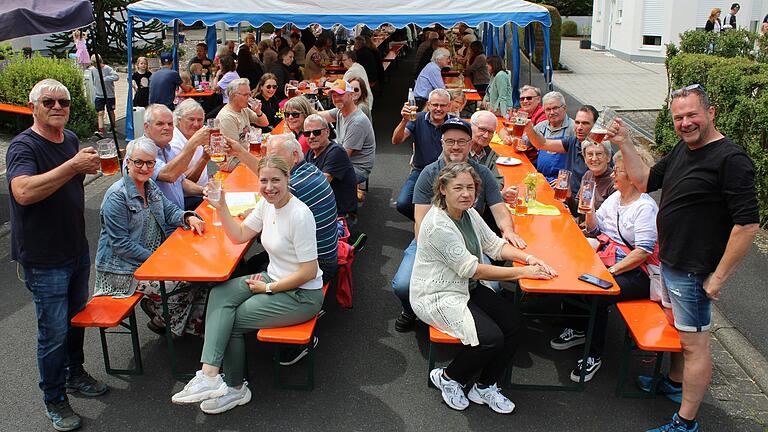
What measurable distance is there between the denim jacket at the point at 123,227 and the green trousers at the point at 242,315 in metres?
0.69

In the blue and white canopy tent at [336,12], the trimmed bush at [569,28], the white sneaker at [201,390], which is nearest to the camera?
the white sneaker at [201,390]

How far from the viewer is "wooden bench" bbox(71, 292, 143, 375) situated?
3877 millimetres

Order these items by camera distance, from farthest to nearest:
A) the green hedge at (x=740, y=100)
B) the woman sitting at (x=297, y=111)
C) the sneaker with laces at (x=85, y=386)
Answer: the green hedge at (x=740, y=100) → the woman sitting at (x=297, y=111) → the sneaker with laces at (x=85, y=386)

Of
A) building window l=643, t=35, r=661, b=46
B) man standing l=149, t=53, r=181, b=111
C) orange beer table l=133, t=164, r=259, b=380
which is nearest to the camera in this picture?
orange beer table l=133, t=164, r=259, b=380

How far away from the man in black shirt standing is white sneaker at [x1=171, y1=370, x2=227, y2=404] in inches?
100

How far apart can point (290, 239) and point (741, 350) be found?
334cm

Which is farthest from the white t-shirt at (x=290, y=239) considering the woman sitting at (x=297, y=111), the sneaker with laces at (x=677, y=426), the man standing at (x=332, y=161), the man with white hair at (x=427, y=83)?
the man with white hair at (x=427, y=83)

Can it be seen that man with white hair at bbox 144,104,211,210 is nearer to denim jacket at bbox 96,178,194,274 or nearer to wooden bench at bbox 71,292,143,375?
denim jacket at bbox 96,178,194,274

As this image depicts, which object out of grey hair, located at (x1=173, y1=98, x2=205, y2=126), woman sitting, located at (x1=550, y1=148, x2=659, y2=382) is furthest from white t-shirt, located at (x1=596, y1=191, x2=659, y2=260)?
grey hair, located at (x1=173, y1=98, x2=205, y2=126)

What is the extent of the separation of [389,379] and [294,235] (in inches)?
47.0

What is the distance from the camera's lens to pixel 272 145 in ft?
14.2

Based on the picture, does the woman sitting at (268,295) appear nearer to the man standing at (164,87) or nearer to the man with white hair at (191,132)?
the man with white hair at (191,132)

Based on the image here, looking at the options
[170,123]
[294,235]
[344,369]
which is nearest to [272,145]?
[294,235]

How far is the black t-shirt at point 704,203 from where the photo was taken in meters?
3.18
